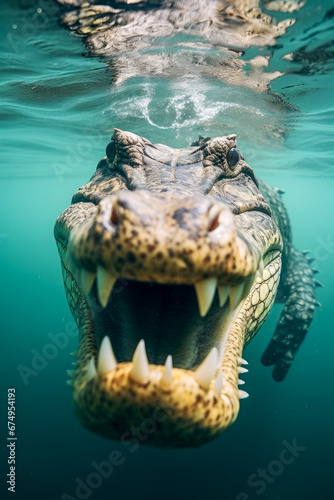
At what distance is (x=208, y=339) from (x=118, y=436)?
827mm

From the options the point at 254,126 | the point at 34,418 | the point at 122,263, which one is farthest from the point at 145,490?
the point at 254,126

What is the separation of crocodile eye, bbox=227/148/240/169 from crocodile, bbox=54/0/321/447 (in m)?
0.02

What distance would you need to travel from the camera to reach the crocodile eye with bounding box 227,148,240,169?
3.58 metres

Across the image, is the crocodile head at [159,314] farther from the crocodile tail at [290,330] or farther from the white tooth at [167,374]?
the crocodile tail at [290,330]

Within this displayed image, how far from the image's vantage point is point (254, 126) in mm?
11641

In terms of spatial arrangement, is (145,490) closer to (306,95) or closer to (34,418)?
(34,418)

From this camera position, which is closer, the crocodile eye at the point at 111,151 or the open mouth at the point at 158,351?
the open mouth at the point at 158,351

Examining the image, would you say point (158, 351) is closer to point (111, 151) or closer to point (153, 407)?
point (153, 407)

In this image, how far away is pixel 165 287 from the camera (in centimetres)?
216

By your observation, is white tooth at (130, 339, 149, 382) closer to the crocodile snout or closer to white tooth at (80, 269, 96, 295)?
the crocodile snout
